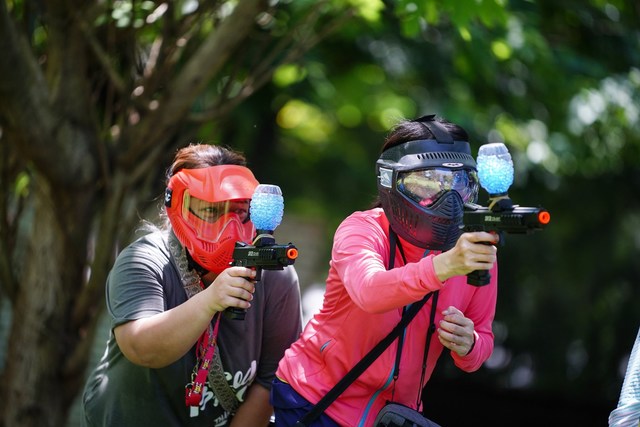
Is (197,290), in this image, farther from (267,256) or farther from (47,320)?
(47,320)

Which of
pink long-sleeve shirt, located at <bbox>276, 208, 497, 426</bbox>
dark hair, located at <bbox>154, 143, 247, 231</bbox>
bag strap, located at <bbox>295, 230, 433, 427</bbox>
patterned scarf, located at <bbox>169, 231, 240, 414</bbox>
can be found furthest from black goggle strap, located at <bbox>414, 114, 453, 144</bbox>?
patterned scarf, located at <bbox>169, 231, 240, 414</bbox>

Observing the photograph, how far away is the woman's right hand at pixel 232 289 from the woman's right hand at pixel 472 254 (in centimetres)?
78

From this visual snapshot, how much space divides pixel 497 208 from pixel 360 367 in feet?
2.86

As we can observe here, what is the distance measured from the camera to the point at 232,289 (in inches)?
127

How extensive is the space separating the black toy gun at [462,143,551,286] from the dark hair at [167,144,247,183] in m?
1.36

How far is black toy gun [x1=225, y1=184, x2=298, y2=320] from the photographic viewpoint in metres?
3.20

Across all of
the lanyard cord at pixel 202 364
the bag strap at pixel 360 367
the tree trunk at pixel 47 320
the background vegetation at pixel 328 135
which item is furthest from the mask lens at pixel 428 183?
the tree trunk at pixel 47 320

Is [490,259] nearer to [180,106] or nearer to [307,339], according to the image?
[307,339]

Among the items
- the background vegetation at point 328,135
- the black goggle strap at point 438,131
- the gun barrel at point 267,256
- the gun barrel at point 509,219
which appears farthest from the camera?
the background vegetation at point 328,135

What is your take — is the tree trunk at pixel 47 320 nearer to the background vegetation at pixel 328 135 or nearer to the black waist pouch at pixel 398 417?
the background vegetation at pixel 328 135

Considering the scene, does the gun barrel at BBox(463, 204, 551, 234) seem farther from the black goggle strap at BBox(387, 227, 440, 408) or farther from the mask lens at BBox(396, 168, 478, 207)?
the black goggle strap at BBox(387, 227, 440, 408)

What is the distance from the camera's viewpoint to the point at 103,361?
4.08 metres

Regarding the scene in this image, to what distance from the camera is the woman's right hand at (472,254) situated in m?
2.78

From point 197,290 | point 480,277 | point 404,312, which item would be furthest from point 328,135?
point 480,277
